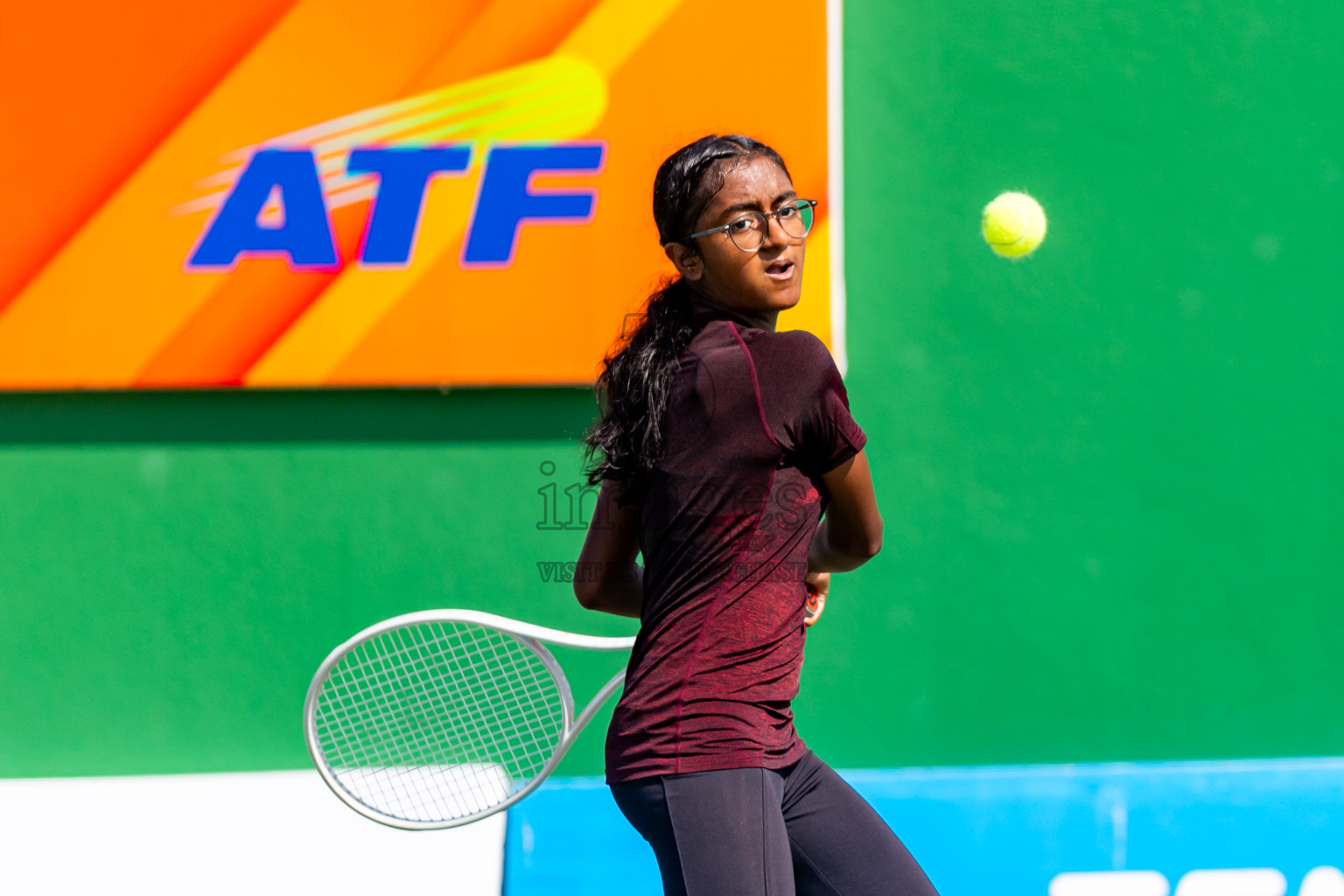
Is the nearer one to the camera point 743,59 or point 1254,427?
point 743,59

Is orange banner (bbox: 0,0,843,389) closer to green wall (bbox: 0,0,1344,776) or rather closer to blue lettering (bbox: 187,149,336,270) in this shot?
blue lettering (bbox: 187,149,336,270)

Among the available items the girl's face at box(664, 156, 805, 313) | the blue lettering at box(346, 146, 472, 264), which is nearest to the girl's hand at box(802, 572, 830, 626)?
the girl's face at box(664, 156, 805, 313)

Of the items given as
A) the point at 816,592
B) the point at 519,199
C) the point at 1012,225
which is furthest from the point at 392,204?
the point at 816,592

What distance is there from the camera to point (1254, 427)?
2.84 metres

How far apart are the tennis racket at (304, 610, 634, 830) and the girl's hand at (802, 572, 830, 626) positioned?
2.58ft

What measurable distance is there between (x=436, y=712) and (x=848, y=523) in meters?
1.37

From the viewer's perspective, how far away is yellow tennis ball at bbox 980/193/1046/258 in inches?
98.8

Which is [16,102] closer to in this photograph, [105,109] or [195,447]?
[105,109]

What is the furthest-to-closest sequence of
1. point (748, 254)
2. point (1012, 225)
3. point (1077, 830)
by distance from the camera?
point (1077, 830), point (1012, 225), point (748, 254)

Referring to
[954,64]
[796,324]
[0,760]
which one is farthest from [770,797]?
[0,760]

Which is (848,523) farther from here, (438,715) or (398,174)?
(398,174)

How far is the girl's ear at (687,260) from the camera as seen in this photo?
1.50 m

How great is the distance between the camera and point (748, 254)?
4.80ft

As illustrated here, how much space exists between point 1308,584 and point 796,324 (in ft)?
4.60
